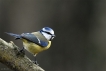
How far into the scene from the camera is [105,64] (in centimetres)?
461

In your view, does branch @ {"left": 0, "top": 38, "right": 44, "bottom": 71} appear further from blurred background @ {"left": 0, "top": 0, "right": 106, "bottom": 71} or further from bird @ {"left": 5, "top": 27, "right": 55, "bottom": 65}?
blurred background @ {"left": 0, "top": 0, "right": 106, "bottom": 71}

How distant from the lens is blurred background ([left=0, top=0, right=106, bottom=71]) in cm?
430

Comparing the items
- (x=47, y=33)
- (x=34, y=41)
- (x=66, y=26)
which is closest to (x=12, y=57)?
(x=34, y=41)

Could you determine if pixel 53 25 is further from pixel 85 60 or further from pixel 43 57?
pixel 85 60

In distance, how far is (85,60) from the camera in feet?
15.2

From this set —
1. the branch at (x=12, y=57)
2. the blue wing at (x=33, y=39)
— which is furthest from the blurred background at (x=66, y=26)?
the branch at (x=12, y=57)

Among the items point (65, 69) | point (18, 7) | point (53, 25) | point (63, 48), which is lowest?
point (65, 69)

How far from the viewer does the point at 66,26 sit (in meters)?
4.52

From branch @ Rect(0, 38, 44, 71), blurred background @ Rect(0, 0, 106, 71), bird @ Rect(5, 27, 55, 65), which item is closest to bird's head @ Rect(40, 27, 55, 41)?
bird @ Rect(5, 27, 55, 65)

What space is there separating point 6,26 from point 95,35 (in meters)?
1.53

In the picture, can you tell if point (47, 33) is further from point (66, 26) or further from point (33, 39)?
point (66, 26)

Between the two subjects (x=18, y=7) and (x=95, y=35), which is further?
(x=95, y=35)

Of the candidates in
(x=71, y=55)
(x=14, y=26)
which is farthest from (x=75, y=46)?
(x=14, y=26)

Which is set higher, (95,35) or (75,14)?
(75,14)
